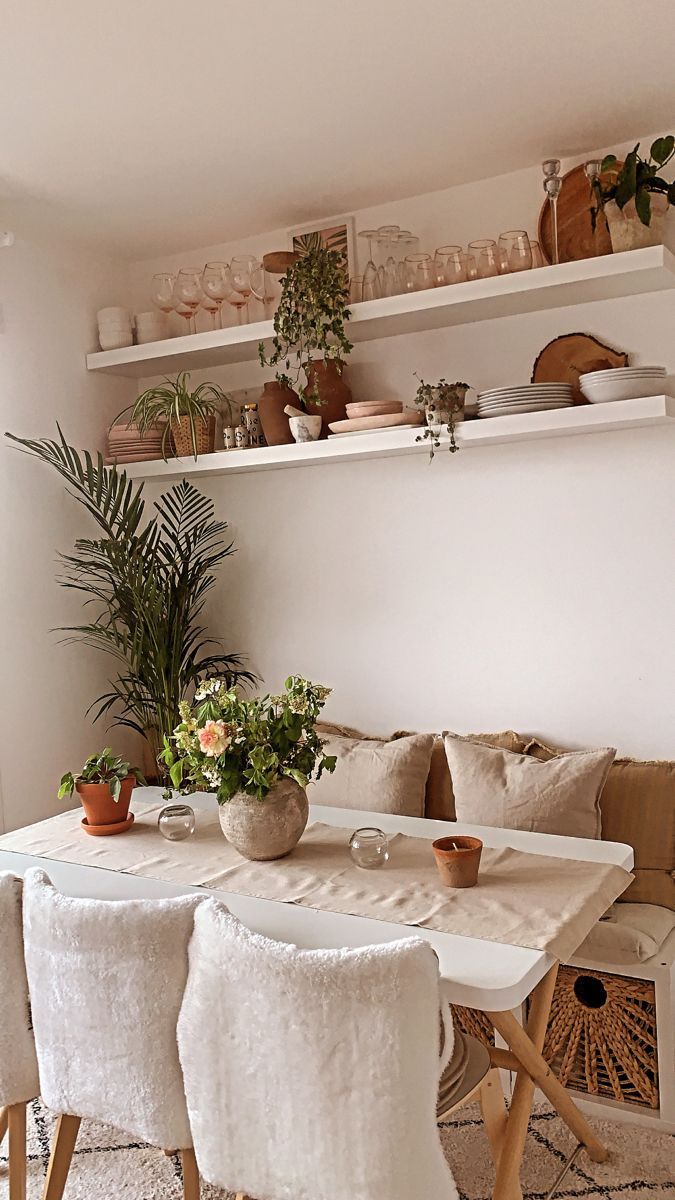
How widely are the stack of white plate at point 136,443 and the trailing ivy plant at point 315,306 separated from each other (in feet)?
2.07

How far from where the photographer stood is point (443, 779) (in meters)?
3.27

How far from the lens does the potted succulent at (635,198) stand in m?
2.77

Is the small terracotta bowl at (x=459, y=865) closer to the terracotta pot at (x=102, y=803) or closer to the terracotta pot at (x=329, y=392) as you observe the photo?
the terracotta pot at (x=102, y=803)

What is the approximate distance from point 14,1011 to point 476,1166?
118 cm

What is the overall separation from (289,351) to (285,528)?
662 millimetres

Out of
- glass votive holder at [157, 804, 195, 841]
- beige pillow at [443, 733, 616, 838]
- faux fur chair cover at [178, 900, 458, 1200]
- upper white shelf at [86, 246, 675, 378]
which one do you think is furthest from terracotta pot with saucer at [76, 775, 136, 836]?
upper white shelf at [86, 246, 675, 378]

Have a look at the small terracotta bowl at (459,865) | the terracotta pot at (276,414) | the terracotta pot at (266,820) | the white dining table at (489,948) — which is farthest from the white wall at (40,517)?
the small terracotta bowl at (459,865)

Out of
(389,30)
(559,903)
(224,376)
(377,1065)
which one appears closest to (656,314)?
(389,30)

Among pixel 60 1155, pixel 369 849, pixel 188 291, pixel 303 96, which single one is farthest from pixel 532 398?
pixel 60 1155

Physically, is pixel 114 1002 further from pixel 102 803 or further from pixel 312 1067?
pixel 102 803

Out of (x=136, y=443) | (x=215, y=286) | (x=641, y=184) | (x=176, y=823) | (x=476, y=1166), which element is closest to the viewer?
(x=476, y=1166)

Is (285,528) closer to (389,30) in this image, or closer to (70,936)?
(389,30)

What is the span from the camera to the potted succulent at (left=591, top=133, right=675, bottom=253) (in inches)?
109

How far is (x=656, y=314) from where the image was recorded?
121 inches
